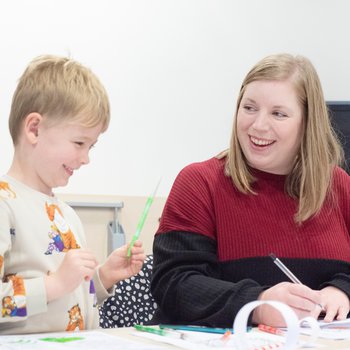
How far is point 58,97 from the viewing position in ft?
4.58

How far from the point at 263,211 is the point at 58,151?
0.59m

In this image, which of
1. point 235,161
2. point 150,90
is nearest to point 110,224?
point 150,90

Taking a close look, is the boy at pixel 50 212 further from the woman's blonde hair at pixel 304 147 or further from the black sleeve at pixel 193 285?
the woman's blonde hair at pixel 304 147

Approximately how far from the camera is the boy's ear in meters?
1.39

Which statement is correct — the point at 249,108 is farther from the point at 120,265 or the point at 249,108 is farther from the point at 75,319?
the point at 75,319

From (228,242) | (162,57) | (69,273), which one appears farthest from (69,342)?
(162,57)

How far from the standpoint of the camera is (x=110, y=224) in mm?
3029

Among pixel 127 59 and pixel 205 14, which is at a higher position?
pixel 205 14

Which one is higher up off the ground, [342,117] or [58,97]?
[58,97]

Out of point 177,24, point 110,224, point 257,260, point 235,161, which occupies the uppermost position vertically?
point 177,24

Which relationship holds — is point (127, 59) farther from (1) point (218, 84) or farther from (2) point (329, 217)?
(2) point (329, 217)

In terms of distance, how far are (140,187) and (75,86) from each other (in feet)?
5.56

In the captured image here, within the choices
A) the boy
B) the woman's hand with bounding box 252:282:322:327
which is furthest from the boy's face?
the woman's hand with bounding box 252:282:322:327

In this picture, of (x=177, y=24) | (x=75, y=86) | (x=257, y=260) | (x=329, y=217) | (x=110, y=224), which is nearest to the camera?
(x=75, y=86)
